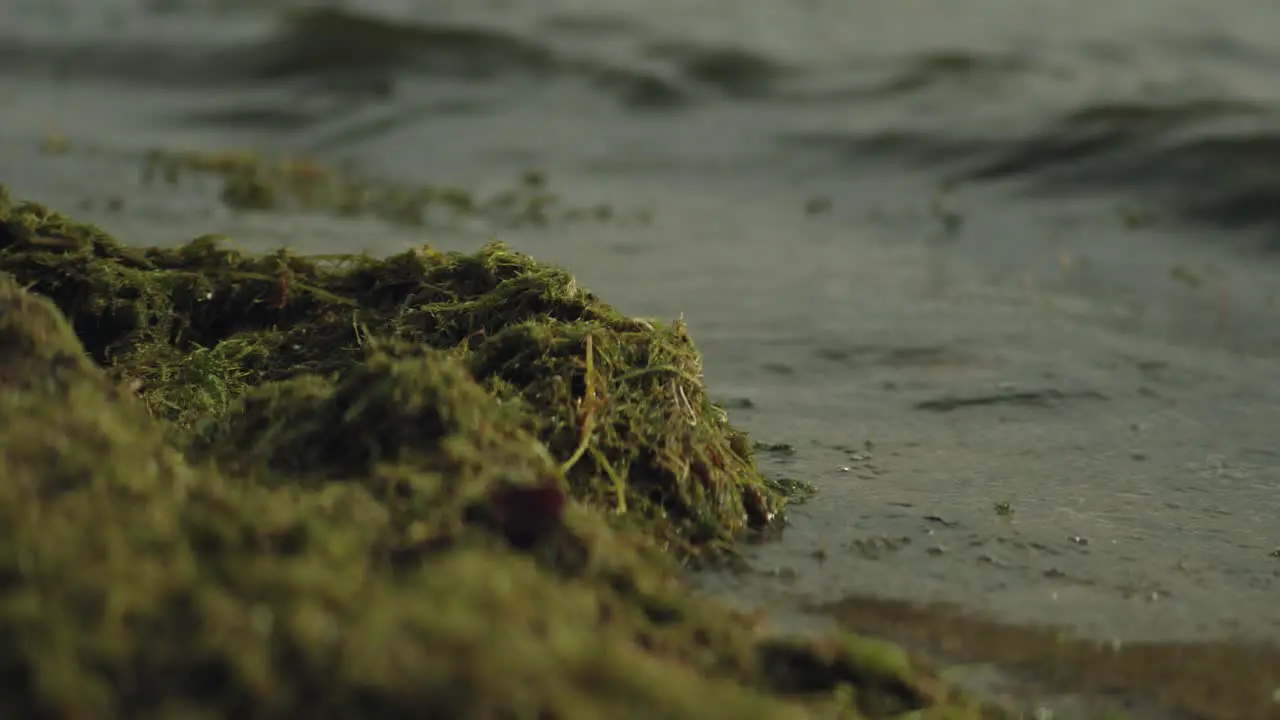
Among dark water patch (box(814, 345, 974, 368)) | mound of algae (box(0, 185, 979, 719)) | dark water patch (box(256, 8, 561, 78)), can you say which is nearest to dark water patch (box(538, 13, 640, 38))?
dark water patch (box(256, 8, 561, 78))

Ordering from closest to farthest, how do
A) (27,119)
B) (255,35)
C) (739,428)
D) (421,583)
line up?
(421,583) < (739,428) < (27,119) < (255,35)

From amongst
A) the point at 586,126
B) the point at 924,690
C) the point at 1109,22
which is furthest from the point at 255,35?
the point at 924,690

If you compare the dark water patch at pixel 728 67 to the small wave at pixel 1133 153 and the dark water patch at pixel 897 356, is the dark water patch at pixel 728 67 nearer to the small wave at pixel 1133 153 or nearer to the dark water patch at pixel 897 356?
the small wave at pixel 1133 153

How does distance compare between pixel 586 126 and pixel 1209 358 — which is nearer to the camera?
pixel 1209 358

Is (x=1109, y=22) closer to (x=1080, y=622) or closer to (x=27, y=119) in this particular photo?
(x=27, y=119)

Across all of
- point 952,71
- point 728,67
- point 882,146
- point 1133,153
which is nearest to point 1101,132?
point 1133,153

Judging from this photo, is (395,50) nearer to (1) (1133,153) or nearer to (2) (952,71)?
(2) (952,71)
